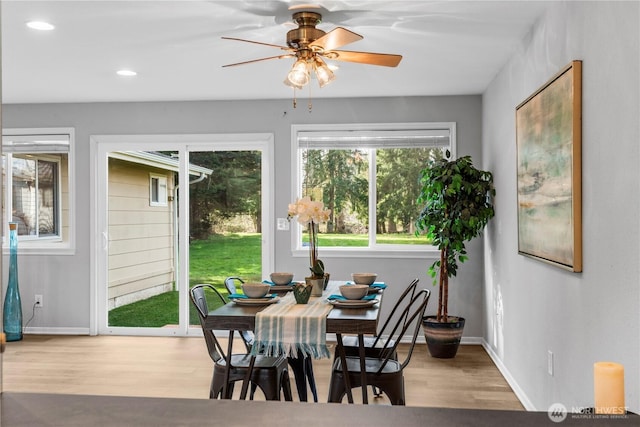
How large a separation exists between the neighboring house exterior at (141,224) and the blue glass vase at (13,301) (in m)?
0.87

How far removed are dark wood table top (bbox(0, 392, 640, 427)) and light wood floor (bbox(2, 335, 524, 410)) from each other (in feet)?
9.96

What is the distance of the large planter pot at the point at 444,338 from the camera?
5195 mm

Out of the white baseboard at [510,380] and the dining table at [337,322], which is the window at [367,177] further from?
the dining table at [337,322]

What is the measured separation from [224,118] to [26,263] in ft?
8.45

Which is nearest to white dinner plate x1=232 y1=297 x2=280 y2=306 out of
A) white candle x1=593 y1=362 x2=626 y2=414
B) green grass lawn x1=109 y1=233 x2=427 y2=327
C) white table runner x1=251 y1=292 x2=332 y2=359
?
white table runner x1=251 y1=292 x2=332 y2=359

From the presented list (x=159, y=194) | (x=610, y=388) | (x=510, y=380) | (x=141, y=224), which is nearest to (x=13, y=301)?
(x=141, y=224)

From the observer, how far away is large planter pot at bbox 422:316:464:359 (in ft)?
17.0

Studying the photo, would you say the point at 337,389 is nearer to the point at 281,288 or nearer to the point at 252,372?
the point at 252,372

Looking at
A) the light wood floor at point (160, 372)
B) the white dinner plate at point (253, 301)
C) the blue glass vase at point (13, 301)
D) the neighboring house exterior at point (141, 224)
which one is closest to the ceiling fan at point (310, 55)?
the white dinner plate at point (253, 301)

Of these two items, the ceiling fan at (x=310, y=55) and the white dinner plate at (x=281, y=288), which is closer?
the ceiling fan at (x=310, y=55)

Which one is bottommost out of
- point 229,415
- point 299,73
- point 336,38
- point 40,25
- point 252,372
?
point 252,372

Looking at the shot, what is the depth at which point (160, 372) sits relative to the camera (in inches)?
187

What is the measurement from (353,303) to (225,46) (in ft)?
6.86

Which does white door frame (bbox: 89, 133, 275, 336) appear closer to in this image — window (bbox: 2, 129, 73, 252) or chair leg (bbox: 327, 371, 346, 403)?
window (bbox: 2, 129, 73, 252)
